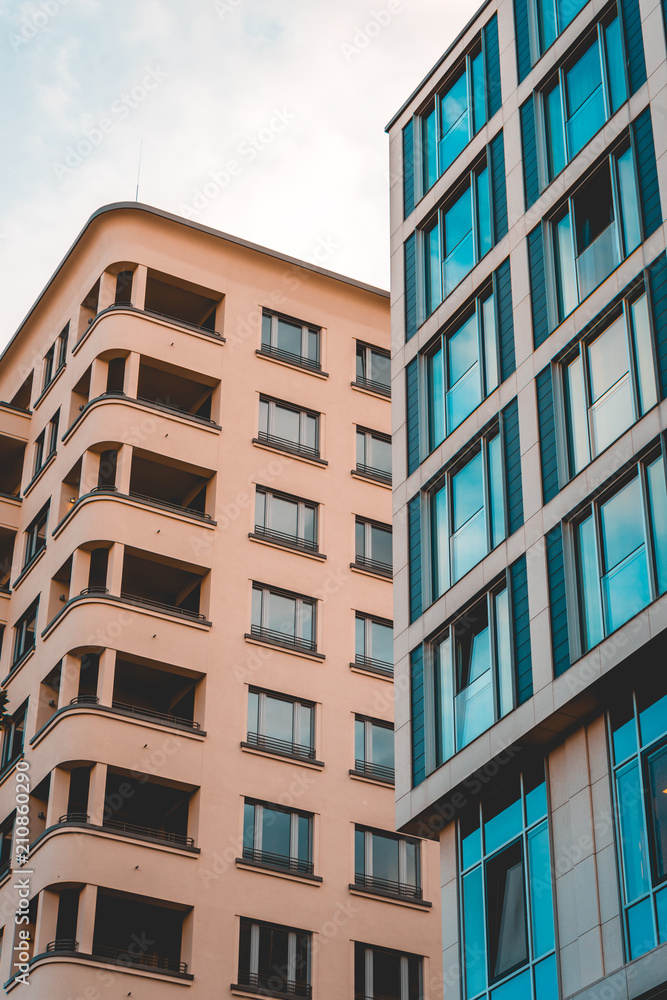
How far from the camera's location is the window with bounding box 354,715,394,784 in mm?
46000

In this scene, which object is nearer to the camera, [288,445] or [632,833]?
[632,833]

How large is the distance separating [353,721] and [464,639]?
49.4 feet

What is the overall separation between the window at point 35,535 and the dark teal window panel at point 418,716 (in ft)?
69.2

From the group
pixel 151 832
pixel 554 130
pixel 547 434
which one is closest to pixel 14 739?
pixel 151 832

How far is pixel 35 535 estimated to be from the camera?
5222cm

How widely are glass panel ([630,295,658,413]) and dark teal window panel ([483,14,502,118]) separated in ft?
31.9

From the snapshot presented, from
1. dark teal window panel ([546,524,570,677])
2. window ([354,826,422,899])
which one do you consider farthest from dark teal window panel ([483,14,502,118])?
window ([354,826,422,899])

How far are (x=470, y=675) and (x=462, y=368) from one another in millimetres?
7664

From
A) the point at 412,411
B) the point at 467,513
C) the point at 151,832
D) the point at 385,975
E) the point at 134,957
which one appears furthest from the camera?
the point at 151,832

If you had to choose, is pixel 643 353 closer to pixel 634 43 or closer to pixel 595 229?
pixel 595 229

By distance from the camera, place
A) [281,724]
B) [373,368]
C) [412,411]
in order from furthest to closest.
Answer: [373,368] < [281,724] < [412,411]

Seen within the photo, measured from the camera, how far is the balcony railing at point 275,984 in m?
40.7

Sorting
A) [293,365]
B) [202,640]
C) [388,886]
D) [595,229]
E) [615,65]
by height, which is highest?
[293,365]

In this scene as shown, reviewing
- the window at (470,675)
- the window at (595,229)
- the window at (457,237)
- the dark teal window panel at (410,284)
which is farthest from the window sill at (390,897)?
the window at (595,229)
